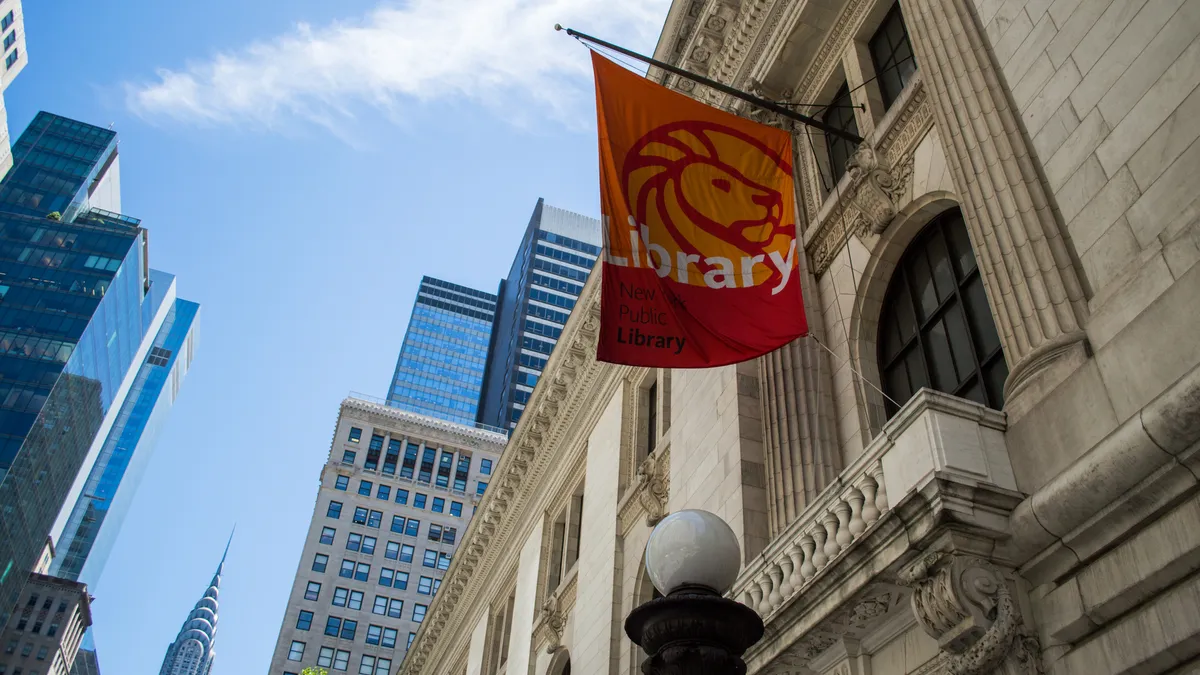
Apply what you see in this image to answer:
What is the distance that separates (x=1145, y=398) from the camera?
714 cm

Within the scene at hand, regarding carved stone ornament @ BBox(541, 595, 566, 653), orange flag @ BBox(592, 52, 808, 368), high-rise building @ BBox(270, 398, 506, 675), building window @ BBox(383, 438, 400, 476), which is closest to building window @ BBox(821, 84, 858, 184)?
orange flag @ BBox(592, 52, 808, 368)

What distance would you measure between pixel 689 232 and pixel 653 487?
8945 mm

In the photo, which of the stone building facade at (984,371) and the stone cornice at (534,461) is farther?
the stone cornice at (534,461)

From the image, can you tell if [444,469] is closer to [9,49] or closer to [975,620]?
[9,49]

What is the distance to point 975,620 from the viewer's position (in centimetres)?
733

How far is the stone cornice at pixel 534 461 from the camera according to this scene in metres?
26.8

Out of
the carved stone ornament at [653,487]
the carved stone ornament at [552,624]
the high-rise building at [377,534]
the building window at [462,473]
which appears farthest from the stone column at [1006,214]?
the building window at [462,473]

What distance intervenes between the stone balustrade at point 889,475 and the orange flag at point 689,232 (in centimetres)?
203

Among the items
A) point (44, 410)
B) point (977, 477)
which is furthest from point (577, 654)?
point (44, 410)

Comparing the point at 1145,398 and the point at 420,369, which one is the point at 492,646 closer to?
the point at 1145,398

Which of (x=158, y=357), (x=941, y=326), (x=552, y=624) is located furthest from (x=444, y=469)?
(x=158, y=357)

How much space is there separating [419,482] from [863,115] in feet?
321

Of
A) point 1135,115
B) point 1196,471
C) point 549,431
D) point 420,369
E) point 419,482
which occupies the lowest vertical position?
point 1196,471

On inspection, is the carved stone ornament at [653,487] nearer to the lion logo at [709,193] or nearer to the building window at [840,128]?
the building window at [840,128]
